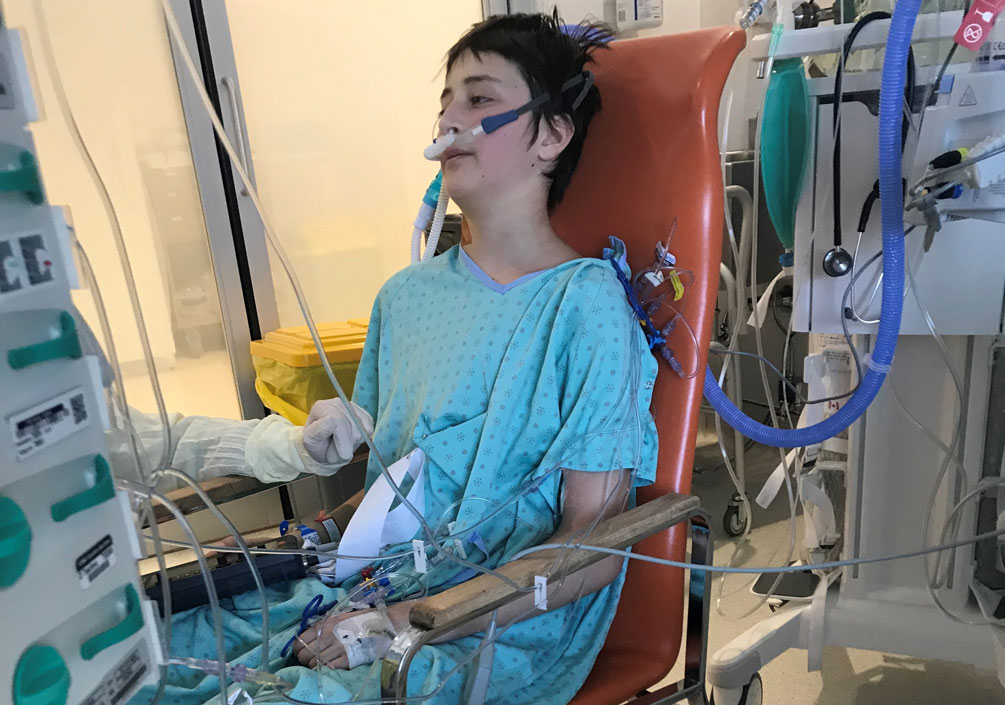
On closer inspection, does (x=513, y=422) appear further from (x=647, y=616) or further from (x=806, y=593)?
(x=806, y=593)

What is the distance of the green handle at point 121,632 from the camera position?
1.38ft

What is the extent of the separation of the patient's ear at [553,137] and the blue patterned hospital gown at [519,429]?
206mm

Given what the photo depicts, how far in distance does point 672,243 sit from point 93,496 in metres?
0.90

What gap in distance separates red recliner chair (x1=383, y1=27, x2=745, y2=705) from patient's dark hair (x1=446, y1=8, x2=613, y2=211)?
0.06 meters

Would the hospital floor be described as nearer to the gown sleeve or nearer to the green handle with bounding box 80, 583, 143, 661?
the gown sleeve

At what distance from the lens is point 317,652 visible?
88cm

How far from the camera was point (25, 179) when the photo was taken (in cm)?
39

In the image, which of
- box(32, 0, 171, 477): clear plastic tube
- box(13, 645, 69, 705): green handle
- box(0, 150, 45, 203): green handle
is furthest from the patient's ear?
box(13, 645, 69, 705): green handle

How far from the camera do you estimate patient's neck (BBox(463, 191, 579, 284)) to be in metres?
1.19

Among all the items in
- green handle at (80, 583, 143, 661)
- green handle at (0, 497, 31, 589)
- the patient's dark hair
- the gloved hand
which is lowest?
the gloved hand

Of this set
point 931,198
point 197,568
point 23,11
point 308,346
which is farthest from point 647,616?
point 308,346

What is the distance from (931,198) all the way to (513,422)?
72 centimetres

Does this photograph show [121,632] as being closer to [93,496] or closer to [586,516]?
[93,496]

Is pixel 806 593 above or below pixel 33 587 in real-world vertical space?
below
